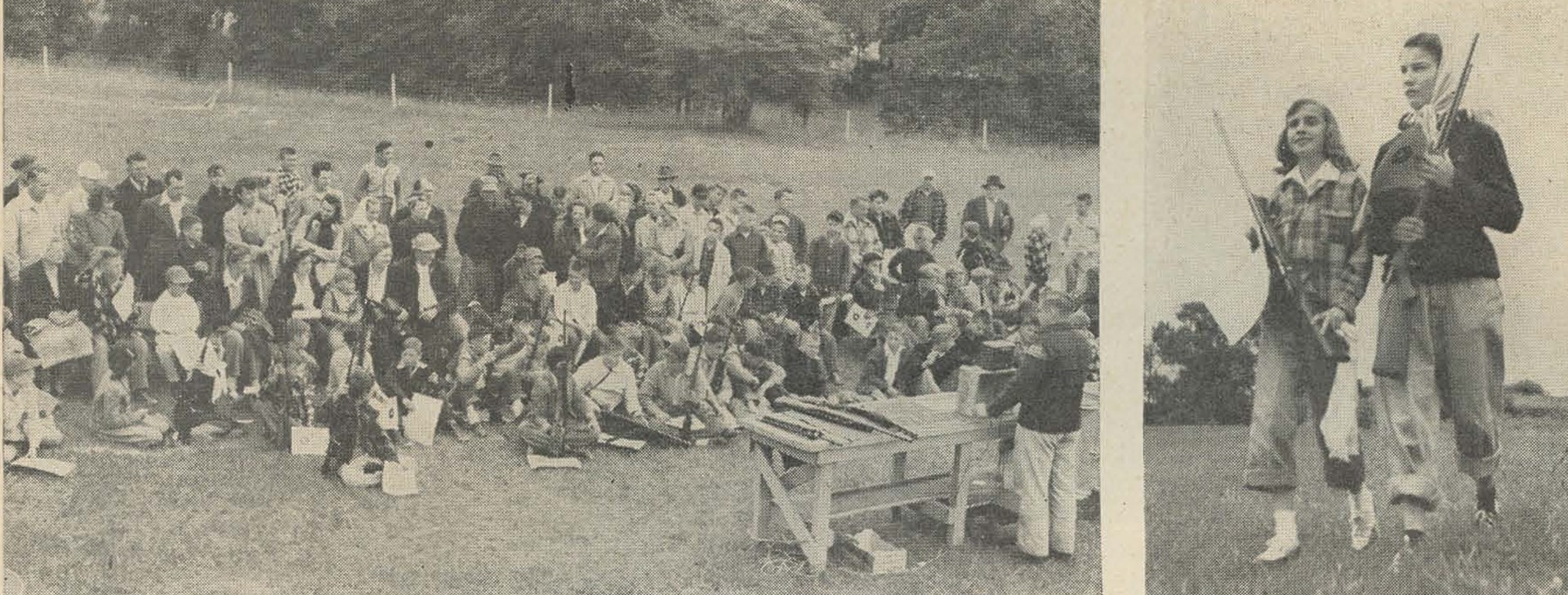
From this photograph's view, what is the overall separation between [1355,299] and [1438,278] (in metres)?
0.40

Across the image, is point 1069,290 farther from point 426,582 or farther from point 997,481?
point 426,582

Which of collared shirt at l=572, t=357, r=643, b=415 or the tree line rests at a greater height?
the tree line

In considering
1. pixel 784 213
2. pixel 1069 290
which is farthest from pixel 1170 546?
pixel 784 213

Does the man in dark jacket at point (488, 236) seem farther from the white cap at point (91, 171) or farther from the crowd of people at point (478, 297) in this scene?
the white cap at point (91, 171)

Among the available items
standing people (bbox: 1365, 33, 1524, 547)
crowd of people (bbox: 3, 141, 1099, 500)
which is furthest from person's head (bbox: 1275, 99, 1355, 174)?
crowd of people (bbox: 3, 141, 1099, 500)

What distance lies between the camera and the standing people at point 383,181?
6.65m

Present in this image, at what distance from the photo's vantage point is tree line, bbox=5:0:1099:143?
21.8 feet

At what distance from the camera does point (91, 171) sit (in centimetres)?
654

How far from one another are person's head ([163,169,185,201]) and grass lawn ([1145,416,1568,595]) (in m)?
4.83

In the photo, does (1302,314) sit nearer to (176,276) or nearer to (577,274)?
(577,274)

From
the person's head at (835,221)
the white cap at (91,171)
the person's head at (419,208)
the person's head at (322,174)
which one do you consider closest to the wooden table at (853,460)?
the person's head at (835,221)

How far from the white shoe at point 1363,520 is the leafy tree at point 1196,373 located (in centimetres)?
66

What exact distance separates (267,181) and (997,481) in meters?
3.85

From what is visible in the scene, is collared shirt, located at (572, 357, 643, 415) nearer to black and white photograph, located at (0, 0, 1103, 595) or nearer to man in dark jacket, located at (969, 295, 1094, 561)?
black and white photograph, located at (0, 0, 1103, 595)
